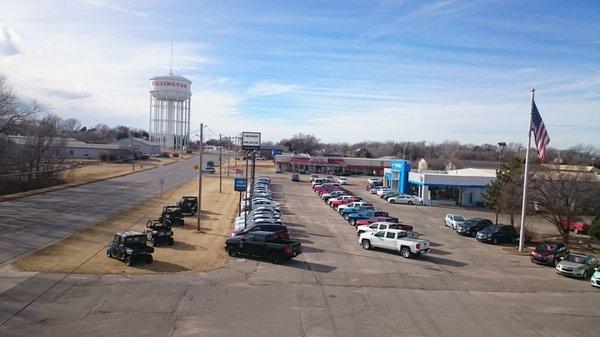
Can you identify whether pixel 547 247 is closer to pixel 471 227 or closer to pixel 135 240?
pixel 471 227

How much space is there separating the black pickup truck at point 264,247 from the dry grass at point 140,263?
0.82 m

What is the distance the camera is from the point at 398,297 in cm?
1931

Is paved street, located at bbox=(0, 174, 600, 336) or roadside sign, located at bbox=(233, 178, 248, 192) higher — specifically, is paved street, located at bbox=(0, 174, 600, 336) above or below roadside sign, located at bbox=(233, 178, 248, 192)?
below

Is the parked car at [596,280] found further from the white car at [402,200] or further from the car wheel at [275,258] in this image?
the white car at [402,200]

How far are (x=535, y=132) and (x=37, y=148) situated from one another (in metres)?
61.4

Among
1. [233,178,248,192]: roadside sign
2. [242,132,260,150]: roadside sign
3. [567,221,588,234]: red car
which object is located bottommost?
[567,221,588,234]: red car

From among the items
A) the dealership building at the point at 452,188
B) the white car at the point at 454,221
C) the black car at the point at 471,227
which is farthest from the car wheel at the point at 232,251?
the dealership building at the point at 452,188

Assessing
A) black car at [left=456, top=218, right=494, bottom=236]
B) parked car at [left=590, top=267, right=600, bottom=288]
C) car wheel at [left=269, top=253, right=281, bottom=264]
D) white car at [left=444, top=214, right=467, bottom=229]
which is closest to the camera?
parked car at [left=590, top=267, right=600, bottom=288]

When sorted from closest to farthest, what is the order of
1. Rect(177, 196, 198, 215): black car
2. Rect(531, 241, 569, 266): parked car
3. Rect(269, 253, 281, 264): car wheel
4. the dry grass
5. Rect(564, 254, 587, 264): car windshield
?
the dry grass, Rect(269, 253, 281, 264): car wheel, Rect(564, 254, 587, 264): car windshield, Rect(531, 241, 569, 266): parked car, Rect(177, 196, 198, 215): black car

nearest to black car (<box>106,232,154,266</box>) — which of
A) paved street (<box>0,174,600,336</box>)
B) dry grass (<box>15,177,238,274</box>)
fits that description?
dry grass (<box>15,177,238,274</box>)

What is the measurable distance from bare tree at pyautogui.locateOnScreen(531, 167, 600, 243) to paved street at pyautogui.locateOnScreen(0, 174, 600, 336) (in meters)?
9.96

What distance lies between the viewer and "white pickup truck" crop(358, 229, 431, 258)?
89.7 ft

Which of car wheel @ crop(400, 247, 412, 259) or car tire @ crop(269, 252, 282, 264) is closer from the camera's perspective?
car tire @ crop(269, 252, 282, 264)

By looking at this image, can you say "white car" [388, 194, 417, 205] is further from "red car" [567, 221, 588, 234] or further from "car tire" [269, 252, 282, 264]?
"car tire" [269, 252, 282, 264]
